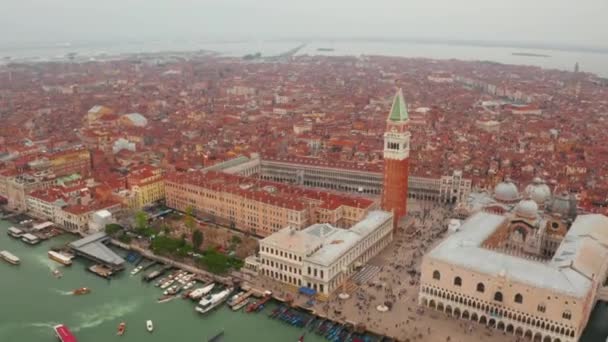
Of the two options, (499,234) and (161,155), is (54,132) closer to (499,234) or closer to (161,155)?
(161,155)

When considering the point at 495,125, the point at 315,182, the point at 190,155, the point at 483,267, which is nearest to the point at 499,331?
the point at 483,267

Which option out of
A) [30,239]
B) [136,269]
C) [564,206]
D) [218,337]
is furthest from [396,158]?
[30,239]

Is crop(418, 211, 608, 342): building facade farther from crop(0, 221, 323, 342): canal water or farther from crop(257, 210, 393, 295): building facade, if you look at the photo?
crop(0, 221, 323, 342): canal water

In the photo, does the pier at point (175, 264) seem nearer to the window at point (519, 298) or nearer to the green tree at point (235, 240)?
the green tree at point (235, 240)

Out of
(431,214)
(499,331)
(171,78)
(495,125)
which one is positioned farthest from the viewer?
(171,78)

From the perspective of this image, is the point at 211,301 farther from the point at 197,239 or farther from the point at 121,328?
the point at 197,239
